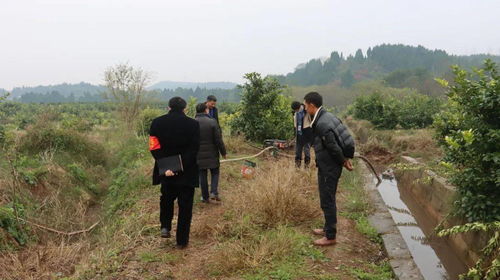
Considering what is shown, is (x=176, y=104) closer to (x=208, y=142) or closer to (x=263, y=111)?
(x=208, y=142)

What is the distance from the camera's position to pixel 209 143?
6352 mm

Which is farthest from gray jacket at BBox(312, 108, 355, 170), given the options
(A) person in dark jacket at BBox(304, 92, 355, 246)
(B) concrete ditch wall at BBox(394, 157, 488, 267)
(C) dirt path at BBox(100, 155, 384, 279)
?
(B) concrete ditch wall at BBox(394, 157, 488, 267)

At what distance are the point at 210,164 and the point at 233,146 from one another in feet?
18.9

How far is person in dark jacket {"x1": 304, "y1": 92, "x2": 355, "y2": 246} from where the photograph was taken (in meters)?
4.47

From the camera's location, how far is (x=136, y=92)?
20.6 m

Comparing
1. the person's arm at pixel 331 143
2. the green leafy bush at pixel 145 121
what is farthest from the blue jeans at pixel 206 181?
the green leafy bush at pixel 145 121

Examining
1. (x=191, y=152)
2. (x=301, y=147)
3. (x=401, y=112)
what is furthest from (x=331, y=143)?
(x=401, y=112)

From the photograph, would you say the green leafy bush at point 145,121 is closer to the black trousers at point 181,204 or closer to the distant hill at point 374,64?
the black trousers at point 181,204

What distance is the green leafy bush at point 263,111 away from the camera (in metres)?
12.6

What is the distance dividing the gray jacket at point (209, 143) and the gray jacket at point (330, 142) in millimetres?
2170

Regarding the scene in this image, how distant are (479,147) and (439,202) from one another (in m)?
2.58

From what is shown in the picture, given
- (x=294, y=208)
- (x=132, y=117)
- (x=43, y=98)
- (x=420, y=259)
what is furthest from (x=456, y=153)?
(x=43, y=98)

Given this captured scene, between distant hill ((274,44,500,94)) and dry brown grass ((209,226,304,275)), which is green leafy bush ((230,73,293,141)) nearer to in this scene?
dry brown grass ((209,226,304,275))

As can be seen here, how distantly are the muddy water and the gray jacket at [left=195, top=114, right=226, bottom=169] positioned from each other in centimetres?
362
